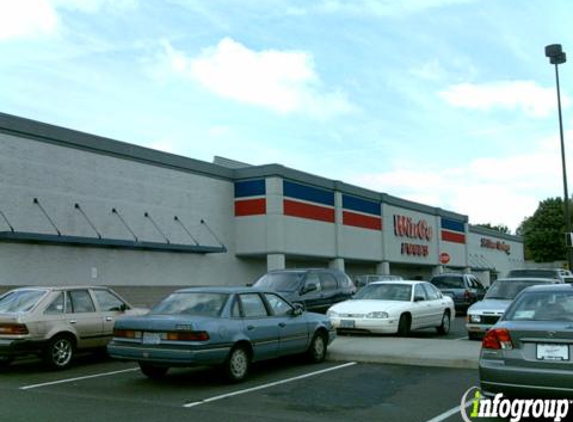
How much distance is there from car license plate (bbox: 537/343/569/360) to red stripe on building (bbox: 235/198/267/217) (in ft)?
82.8

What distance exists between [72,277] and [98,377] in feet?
44.6

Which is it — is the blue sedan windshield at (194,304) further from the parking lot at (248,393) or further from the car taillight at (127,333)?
the parking lot at (248,393)

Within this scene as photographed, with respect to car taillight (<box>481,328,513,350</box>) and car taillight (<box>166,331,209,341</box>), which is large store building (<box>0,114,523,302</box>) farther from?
car taillight (<box>481,328,513,350</box>)

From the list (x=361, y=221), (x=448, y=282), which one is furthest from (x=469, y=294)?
(x=361, y=221)

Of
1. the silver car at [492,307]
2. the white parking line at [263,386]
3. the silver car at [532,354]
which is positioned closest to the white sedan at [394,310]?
the silver car at [492,307]

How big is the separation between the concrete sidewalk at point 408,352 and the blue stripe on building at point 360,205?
78.0 ft

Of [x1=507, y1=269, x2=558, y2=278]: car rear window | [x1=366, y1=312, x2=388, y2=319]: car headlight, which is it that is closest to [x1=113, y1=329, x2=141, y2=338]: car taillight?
[x1=366, y1=312, x2=388, y2=319]: car headlight

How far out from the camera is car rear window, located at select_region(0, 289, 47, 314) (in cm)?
1198

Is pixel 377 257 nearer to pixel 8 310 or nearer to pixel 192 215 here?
pixel 192 215

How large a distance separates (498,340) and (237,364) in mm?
4157

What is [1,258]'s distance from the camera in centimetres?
2130

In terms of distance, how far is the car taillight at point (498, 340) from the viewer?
24.0 feet

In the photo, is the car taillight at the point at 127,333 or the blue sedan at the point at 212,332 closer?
the blue sedan at the point at 212,332

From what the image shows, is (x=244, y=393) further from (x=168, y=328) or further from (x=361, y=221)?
(x=361, y=221)
